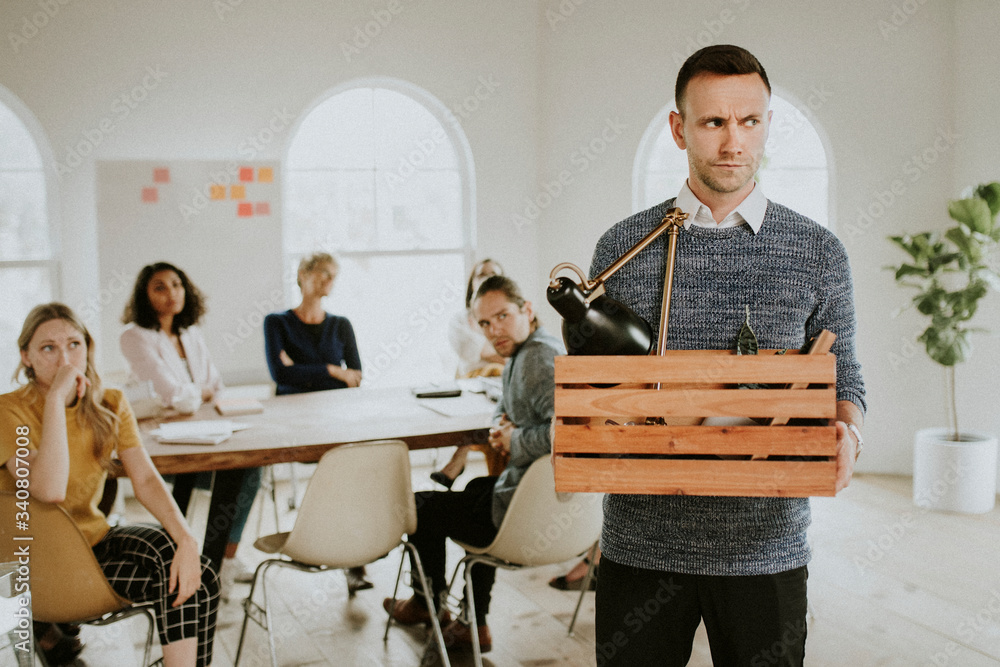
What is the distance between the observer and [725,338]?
57.7 inches

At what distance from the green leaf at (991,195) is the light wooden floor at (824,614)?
1662mm

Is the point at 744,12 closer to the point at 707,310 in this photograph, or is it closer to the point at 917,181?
the point at 917,181

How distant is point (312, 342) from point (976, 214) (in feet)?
11.7

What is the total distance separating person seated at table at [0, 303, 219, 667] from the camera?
8.14ft

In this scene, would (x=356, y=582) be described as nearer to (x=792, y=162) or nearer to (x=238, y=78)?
(x=238, y=78)

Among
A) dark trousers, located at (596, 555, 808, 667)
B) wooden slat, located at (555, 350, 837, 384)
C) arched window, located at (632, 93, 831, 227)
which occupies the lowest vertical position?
dark trousers, located at (596, 555, 808, 667)

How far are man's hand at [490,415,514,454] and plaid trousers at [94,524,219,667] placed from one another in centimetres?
102

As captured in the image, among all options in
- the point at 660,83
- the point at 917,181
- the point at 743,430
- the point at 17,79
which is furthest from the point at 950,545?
the point at 17,79

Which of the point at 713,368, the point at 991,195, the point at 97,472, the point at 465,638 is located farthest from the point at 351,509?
the point at 991,195

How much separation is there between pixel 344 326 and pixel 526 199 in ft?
6.08

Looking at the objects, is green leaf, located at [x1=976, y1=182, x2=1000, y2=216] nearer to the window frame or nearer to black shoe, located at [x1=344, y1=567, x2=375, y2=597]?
black shoe, located at [x1=344, y1=567, x2=375, y2=597]

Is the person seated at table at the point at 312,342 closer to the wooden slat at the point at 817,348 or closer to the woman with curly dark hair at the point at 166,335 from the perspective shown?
the woman with curly dark hair at the point at 166,335

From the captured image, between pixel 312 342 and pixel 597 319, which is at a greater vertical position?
pixel 597 319

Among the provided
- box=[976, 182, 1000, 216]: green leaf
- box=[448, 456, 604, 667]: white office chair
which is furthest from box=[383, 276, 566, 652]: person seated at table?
box=[976, 182, 1000, 216]: green leaf
